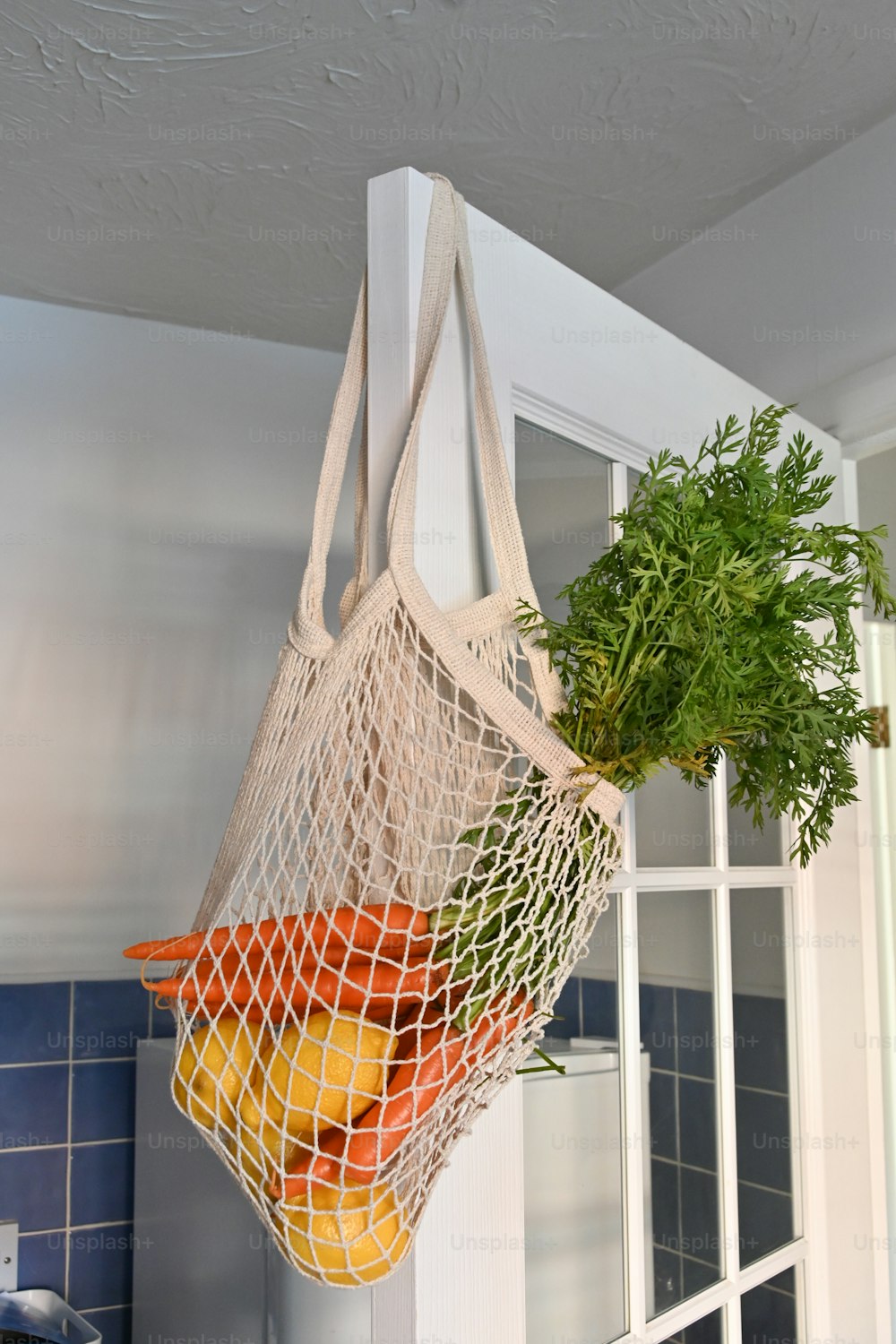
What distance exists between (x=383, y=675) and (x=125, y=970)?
5.11 ft

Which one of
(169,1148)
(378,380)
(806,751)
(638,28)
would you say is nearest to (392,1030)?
(806,751)

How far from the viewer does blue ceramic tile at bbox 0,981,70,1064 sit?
1.99 metres

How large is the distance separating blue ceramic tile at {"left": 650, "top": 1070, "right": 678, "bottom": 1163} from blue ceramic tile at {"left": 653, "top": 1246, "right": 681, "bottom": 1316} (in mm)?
87

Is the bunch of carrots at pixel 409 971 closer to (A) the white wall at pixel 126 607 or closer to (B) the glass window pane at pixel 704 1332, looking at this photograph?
(B) the glass window pane at pixel 704 1332

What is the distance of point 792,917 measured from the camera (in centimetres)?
137

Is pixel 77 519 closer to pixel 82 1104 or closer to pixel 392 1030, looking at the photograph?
pixel 82 1104

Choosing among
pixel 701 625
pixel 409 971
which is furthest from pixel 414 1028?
pixel 701 625

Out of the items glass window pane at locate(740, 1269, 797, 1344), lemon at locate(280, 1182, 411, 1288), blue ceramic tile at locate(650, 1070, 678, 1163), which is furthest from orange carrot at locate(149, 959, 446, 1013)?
glass window pane at locate(740, 1269, 797, 1344)

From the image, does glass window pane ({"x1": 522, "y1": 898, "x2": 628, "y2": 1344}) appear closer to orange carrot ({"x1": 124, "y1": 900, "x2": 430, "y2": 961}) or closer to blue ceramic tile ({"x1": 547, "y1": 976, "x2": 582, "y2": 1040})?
blue ceramic tile ({"x1": 547, "y1": 976, "x2": 582, "y2": 1040})

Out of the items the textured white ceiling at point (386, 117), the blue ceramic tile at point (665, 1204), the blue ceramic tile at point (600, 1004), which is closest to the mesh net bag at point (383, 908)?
the blue ceramic tile at point (600, 1004)

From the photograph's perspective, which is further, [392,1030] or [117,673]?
[117,673]

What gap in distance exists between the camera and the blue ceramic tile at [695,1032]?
1.15 metres

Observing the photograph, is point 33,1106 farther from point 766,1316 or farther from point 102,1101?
point 766,1316

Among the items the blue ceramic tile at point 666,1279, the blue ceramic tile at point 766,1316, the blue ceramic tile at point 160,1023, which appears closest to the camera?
the blue ceramic tile at point 666,1279
